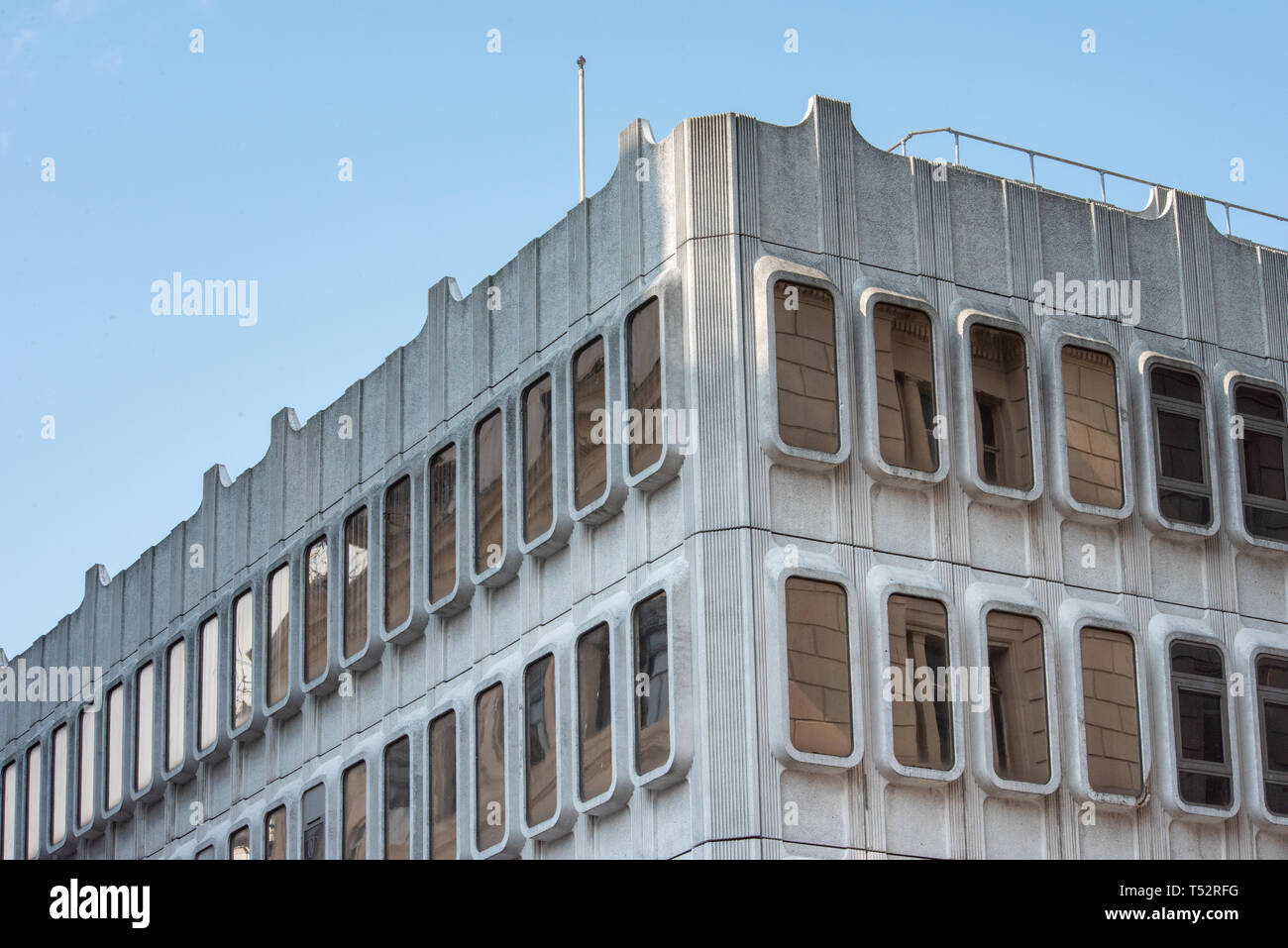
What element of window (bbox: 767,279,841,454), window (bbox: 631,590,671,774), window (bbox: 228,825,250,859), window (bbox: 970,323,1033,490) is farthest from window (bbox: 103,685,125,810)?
window (bbox: 970,323,1033,490)

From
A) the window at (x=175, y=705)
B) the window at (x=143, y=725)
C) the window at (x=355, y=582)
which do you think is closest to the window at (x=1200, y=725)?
the window at (x=355, y=582)

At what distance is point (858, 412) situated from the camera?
34.9 metres

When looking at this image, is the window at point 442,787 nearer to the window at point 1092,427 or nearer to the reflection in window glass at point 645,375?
the reflection in window glass at point 645,375

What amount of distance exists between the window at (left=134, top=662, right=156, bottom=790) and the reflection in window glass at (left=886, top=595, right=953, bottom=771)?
20.8 metres

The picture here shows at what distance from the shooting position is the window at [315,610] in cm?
4362

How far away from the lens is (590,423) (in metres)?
36.5

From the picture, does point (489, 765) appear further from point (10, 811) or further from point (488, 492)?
point (10, 811)

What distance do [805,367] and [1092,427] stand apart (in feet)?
17.5

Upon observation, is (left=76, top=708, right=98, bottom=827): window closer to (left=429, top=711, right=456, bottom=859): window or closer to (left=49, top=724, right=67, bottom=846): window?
(left=49, top=724, right=67, bottom=846): window
